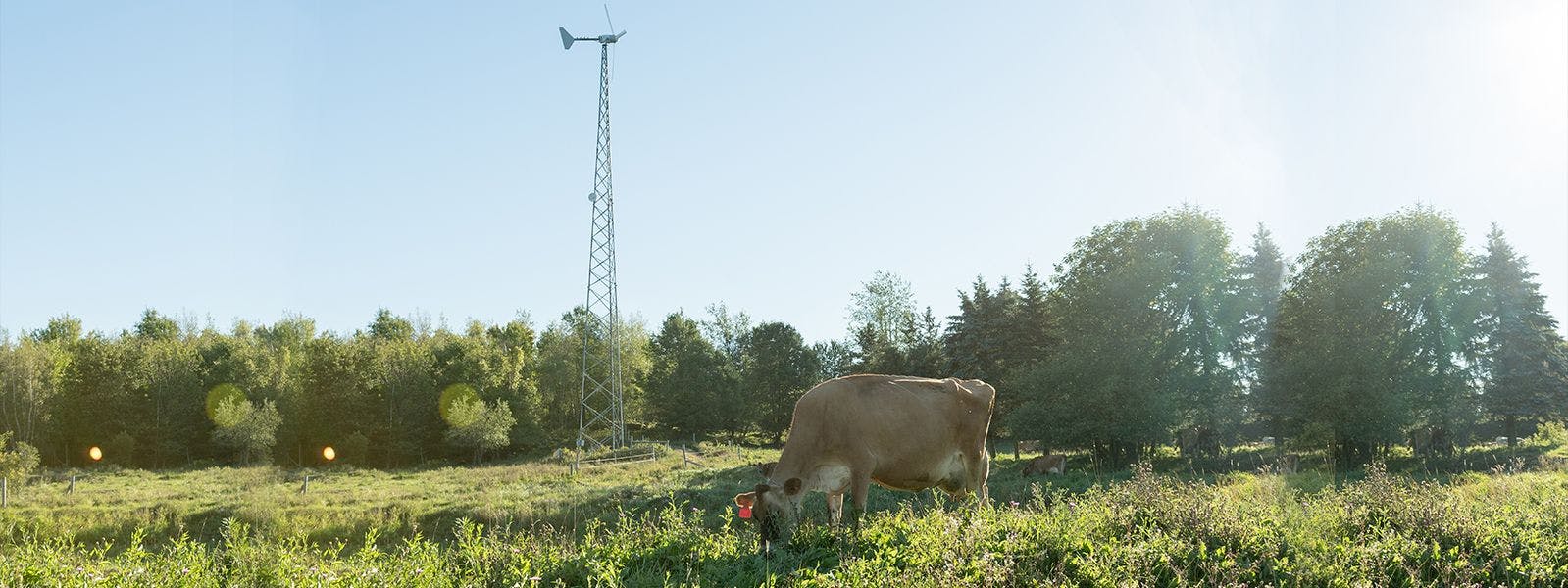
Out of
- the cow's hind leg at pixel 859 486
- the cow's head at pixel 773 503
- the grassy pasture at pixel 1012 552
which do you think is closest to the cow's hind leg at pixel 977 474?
the grassy pasture at pixel 1012 552

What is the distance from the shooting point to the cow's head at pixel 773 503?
9.68 m

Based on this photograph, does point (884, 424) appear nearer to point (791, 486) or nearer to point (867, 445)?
point (867, 445)

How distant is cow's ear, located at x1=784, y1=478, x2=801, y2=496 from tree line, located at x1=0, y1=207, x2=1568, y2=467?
29475 millimetres

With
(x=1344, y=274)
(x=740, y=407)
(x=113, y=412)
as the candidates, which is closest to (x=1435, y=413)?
(x=1344, y=274)

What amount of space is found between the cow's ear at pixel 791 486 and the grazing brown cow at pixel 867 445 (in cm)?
1

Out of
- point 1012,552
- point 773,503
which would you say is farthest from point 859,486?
point 1012,552

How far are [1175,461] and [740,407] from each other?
1761 inches

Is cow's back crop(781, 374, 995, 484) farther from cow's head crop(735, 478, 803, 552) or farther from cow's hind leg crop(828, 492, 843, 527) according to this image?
cow's head crop(735, 478, 803, 552)

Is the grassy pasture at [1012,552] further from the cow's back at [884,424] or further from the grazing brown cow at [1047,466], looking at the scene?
the grazing brown cow at [1047,466]

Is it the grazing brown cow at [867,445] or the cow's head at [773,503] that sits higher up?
the grazing brown cow at [867,445]

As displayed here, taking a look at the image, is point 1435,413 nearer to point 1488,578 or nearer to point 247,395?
point 1488,578

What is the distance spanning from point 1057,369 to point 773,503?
3082cm

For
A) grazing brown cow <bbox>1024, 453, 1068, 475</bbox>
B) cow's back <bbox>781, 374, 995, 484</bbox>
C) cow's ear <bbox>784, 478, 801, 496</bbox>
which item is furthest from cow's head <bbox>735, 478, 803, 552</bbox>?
grazing brown cow <bbox>1024, 453, 1068, 475</bbox>

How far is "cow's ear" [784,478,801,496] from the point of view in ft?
33.0
